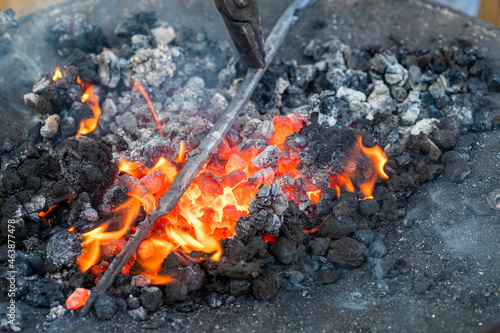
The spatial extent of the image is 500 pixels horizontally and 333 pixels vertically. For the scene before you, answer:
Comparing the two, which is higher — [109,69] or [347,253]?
[109,69]

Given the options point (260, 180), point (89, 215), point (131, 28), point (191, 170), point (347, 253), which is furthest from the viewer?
point (131, 28)

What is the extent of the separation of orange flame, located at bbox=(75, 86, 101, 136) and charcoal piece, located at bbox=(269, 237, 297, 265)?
104 inches

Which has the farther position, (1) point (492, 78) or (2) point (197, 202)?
(1) point (492, 78)

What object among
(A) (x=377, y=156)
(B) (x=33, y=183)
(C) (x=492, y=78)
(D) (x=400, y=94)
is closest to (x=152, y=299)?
(B) (x=33, y=183)

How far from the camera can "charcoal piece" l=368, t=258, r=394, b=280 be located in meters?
3.54

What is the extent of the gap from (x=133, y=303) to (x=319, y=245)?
166 cm

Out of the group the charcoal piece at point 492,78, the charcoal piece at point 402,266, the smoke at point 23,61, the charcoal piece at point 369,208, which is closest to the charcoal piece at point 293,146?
the charcoal piece at point 369,208

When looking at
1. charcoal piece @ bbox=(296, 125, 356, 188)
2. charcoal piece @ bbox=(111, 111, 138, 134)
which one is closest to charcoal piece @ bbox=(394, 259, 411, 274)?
charcoal piece @ bbox=(296, 125, 356, 188)

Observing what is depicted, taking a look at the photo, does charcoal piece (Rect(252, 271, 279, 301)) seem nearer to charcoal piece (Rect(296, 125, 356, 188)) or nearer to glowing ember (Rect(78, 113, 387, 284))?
glowing ember (Rect(78, 113, 387, 284))

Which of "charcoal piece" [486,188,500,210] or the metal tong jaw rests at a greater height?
the metal tong jaw

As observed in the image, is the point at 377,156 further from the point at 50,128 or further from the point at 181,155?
the point at 50,128

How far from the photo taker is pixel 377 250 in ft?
12.1

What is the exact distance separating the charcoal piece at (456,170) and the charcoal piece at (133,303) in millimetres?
3230

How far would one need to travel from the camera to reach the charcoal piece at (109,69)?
17.2ft
